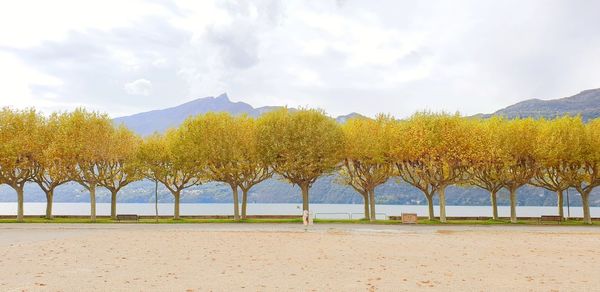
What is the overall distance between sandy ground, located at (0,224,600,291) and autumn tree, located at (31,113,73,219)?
26144 millimetres

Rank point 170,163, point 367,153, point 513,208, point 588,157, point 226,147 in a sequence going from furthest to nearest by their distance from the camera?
1. point 170,163
2. point 226,147
3. point 513,208
4. point 367,153
5. point 588,157

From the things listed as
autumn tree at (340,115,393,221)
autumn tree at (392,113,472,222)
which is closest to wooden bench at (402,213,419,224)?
autumn tree at (392,113,472,222)

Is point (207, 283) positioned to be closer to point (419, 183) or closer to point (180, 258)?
point (180, 258)

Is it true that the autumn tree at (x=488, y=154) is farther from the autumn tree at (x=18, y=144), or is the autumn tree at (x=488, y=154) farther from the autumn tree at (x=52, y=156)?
the autumn tree at (x=18, y=144)

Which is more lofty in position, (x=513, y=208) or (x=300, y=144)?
(x=300, y=144)

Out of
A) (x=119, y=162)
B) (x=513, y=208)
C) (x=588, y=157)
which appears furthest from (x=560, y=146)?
(x=119, y=162)

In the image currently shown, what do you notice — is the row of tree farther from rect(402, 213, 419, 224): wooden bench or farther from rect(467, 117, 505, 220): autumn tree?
rect(402, 213, 419, 224): wooden bench

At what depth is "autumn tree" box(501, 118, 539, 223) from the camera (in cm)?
6291

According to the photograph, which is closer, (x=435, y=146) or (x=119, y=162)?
(x=435, y=146)

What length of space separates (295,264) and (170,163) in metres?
47.2

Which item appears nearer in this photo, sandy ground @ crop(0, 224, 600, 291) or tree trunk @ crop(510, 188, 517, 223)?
sandy ground @ crop(0, 224, 600, 291)

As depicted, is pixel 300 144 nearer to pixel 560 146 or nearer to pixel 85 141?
pixel 85 141

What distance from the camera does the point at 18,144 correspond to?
62.8 metres

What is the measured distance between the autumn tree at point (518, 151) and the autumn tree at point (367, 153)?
45.8 feet
